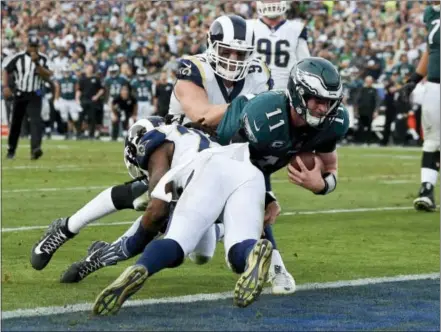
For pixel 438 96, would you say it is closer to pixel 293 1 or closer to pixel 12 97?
pixel 12 97

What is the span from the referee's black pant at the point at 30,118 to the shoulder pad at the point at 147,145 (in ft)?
31.8

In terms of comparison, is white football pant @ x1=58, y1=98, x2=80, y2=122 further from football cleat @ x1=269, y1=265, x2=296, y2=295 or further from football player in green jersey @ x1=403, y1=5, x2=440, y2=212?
football cleat @ x1=269, y1=265, x2=296, y2=295

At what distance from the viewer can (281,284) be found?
5285mm

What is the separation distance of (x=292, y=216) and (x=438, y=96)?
5.18 feet

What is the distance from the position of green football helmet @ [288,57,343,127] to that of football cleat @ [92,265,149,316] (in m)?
1.07

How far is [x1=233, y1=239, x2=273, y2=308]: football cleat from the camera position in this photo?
178 inches

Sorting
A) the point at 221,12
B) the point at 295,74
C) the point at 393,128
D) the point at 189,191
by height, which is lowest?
the point at 393,128

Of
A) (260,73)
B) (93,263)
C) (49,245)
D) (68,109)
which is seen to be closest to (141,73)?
(68,109)

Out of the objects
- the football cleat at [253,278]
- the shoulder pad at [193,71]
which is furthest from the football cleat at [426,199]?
the football cleat at [253,278]

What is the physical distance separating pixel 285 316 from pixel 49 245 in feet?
5.30

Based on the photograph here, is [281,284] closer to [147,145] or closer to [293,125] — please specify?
[293,125]

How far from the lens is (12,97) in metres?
15.7

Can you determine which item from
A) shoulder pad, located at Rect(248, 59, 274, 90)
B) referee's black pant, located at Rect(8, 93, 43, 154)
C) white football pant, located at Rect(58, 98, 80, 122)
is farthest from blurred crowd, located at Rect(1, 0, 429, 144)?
shoulder pad, located at Rect(248, 59, 274, 90)

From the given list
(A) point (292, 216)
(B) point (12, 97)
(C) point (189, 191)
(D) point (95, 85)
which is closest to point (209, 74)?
(C) point (189, 191)
